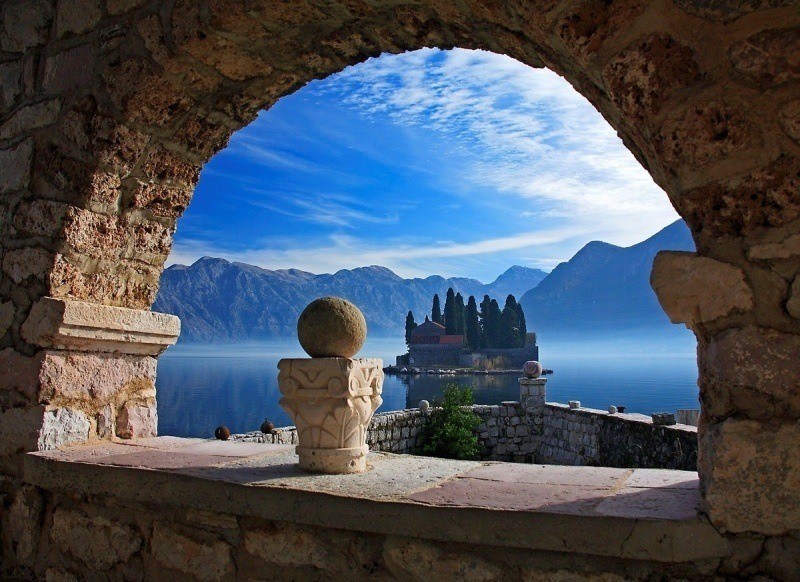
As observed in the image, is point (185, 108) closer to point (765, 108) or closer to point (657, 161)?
point (657, 161)

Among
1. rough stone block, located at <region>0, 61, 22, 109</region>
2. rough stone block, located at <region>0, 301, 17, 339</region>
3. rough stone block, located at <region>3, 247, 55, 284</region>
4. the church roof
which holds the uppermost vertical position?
the church roof

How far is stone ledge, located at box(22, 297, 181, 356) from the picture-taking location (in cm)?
303

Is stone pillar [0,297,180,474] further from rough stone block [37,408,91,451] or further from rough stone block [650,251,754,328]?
rough stone block [650,251,754,328]

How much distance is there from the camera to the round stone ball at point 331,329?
101 inches

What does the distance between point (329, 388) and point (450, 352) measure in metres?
65.9

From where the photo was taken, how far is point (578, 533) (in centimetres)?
179

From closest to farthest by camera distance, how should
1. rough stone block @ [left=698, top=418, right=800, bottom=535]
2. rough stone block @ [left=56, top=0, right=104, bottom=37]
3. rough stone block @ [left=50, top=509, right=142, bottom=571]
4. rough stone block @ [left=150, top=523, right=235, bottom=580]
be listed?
rough stone block @ [left=698, top=418, right=800, bottom=535] < rough stone block @ [left=150, top=523, right=235, bottom=580] < rough stone block @ [left=50, top=509, right=142, bottom=571] < rough stone block @ [left=56, top=0, right=104, bottom=37]

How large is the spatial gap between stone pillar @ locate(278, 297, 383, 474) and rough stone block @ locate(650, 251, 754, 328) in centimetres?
126

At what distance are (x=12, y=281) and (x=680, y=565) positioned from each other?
3.30 meters

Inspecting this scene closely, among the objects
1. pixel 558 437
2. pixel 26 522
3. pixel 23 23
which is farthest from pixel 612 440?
pixel 23 23

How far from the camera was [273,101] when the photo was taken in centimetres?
357

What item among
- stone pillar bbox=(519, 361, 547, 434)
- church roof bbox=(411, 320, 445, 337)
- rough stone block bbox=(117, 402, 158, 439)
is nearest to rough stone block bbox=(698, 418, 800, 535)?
rough stone block bbox=(117, 402, 158, 439)

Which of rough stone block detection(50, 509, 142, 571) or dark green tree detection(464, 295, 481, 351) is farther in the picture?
dark green tree detection(464, 295, 481, 351)

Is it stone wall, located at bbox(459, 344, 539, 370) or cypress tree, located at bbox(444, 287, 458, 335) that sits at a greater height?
cypress tree, located at bbox(444, 287, 458, 335)
